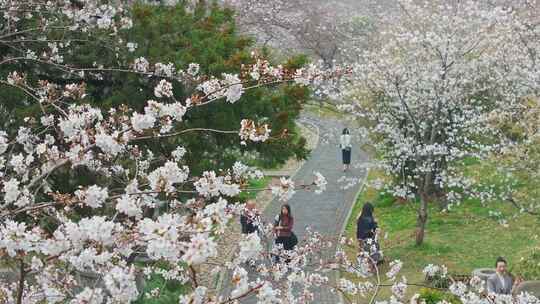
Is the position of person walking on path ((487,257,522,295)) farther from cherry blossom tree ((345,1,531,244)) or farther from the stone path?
cherry blossom tree ((345,1,531,244))

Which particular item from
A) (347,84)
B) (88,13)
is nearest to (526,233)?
(347,84)

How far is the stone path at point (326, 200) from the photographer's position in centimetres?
1599

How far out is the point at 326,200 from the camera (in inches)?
750

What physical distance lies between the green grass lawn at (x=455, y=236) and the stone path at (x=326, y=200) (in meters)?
0.53

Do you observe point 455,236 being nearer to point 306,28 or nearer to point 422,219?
point 422,219

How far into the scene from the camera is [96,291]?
3.95 m

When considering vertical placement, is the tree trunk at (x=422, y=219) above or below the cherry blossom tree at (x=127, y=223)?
below

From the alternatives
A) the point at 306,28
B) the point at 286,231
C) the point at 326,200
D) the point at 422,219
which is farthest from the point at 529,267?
the point at 306,28

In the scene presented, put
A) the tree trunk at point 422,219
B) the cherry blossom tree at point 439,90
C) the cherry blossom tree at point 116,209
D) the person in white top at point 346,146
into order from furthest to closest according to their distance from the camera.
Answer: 1. the person in white top at point 346,146
2. the cherry blossom tree at point 439,90
3. the tree trunk at point 422,219
4. the cherry blossom tree at point 116,209

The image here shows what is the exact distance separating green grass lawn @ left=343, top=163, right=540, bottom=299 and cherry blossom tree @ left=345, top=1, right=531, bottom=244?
0.63 meters

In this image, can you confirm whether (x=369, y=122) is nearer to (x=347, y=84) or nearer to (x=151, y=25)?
(x=347, y=84)

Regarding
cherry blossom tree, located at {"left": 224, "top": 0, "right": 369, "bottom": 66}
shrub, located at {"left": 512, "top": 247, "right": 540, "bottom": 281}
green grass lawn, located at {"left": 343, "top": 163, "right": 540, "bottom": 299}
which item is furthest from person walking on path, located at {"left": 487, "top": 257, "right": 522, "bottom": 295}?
cherry blossom tree, located at {"left": 224, "top": 0, "right": 369, "bottom": 66}

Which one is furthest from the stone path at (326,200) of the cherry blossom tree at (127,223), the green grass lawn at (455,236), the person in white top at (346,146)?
the cherry blossom tree at (127,223)

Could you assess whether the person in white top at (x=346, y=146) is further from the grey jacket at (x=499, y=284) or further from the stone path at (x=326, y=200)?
the grey jacket at (x=499, y=284)
